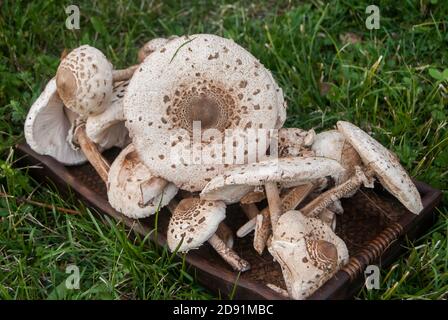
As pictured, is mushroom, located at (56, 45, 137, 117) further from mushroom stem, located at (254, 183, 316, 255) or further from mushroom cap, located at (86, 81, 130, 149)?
mushroom stem, located at (254, 183, 316, 255)

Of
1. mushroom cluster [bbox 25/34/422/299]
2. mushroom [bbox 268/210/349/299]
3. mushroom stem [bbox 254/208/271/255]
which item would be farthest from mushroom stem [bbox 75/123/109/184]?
mushroom [bbox 268/210/349/299]

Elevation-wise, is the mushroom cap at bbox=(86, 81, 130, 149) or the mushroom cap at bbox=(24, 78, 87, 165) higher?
the mushroom cap at bbox=(86, 81, 130, 149)

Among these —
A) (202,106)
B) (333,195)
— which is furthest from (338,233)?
(202,106)

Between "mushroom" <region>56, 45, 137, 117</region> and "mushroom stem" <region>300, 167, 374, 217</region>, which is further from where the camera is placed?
"mushroom" <region>56, 45, 137, 117</region>

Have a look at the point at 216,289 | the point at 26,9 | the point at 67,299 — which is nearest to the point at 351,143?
the point at 216,289

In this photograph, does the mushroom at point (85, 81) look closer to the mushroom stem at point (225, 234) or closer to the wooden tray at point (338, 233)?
the wooden tray at point (338, 233)

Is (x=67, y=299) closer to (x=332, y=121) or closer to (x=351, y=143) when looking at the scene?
(x=351, y=143)
